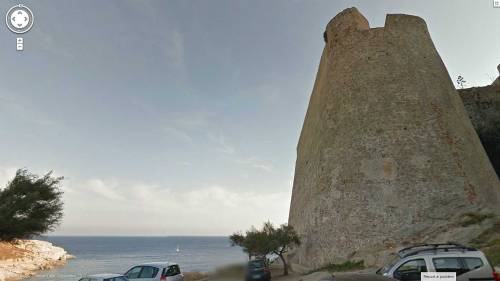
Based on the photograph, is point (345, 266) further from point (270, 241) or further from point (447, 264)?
point (447, 264)

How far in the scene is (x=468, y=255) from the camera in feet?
34.1

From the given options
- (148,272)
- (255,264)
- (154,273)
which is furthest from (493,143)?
(148,272)

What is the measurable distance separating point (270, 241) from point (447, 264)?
57.7ft

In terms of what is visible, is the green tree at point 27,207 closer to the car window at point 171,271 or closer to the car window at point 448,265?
the car window at point 171,271

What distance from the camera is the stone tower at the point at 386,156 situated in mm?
23859

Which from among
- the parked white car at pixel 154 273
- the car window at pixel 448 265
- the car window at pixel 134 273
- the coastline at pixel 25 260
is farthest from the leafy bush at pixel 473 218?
the coastline at pixel 25 260

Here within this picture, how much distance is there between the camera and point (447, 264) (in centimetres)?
1044

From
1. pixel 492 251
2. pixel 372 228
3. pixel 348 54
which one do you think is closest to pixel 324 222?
pixel 372 228

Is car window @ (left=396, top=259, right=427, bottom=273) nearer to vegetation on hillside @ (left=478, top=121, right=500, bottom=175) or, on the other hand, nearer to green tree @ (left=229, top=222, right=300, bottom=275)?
green tree @ (left=229, top=222, right=300, bottom=275)

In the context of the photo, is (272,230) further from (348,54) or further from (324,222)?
(348,54)

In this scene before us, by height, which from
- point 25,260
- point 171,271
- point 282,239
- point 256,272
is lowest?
point 171,271

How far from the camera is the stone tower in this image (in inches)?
939

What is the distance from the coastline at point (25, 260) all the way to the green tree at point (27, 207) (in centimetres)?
4699

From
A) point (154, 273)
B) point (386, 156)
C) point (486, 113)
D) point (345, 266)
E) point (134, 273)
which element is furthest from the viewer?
point (486, 113)
